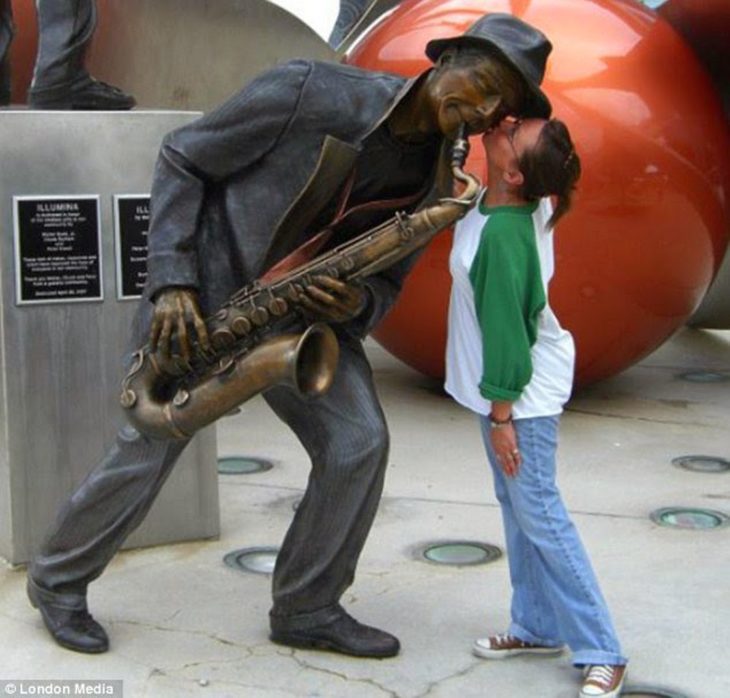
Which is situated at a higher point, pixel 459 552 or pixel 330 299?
pixel 330 299

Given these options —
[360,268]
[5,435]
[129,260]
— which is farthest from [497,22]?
[5,435]

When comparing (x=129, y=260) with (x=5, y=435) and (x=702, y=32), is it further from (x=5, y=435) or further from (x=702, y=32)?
(x=702, y=32)

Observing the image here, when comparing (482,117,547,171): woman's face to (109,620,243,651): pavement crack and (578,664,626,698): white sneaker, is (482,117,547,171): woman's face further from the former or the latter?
(109,620,243,651): pavement crack

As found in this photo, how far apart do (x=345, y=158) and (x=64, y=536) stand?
148cm

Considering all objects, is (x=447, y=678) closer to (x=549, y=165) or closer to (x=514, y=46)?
(x=549, y=165)

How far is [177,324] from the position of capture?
4320mm

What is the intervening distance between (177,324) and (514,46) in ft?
4.10

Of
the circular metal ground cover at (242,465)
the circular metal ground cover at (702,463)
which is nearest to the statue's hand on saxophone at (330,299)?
the circular metal ground cover at (242,465)

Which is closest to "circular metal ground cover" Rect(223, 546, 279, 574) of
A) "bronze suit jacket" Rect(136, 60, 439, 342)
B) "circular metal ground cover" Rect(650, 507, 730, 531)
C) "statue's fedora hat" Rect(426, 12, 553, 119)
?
"bronze suit jacket" Rect(136, 60, 439, 342)

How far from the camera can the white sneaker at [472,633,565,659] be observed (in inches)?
181

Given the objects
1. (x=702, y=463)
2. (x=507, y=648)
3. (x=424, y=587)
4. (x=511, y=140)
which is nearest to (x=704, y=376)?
(x=702, y=463)

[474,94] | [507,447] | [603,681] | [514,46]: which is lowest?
[603,681]

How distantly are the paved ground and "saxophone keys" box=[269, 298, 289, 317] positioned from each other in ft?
3.63

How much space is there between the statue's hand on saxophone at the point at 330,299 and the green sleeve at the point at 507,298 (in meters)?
0.38
